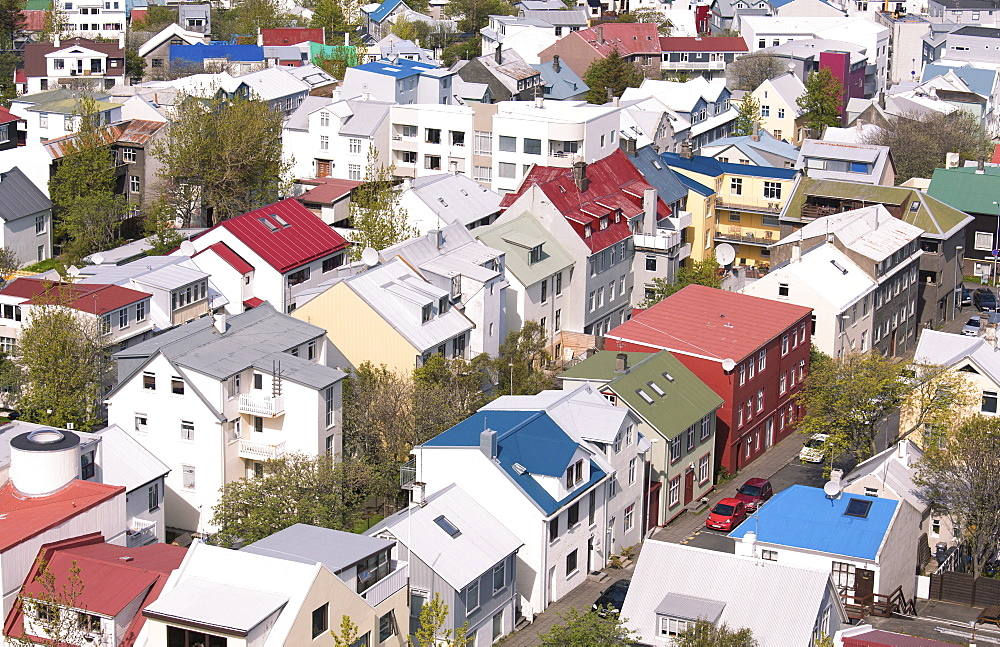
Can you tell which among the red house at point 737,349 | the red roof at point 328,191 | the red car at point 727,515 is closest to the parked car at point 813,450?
the red house at point 737,349

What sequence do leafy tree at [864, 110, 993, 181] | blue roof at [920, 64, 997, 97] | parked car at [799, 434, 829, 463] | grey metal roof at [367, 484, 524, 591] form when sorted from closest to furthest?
grey metal roof at [367, 484, 524, 591], parked car at [799, 434, 829, 463], leafy tree at [864, 110, 993, 181], blue roof at [920, 64, 997, 97]

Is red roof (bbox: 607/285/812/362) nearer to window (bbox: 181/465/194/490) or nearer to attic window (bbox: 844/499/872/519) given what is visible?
attic window (bbox: 844/499/872/519)

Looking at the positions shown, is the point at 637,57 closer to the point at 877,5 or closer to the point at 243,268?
the point at 877,5

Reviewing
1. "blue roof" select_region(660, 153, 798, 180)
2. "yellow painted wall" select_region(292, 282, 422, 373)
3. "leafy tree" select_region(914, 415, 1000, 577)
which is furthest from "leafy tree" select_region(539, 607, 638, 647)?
"blue roof" select_region(660, 153, 798, 180)

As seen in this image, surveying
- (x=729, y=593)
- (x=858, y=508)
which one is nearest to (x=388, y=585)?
(x=729, y=593)

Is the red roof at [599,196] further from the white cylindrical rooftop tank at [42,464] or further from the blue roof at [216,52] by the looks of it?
the blue roof at [216,52]

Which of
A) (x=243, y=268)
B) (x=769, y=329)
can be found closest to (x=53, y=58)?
(x=243, y=268)

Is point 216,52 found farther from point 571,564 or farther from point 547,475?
point 547,475
